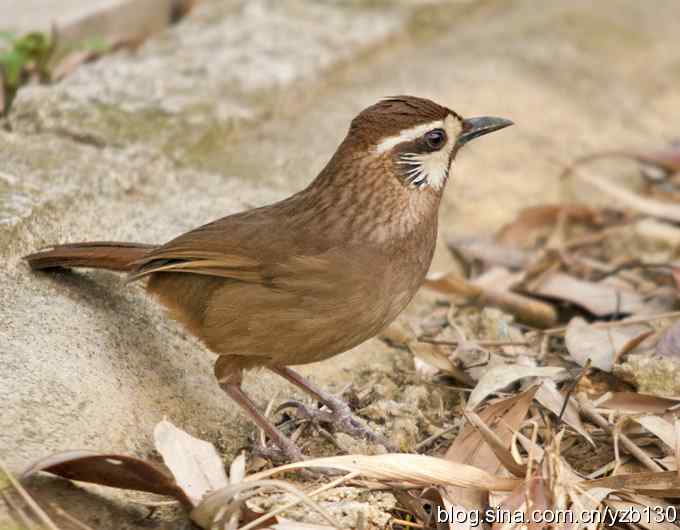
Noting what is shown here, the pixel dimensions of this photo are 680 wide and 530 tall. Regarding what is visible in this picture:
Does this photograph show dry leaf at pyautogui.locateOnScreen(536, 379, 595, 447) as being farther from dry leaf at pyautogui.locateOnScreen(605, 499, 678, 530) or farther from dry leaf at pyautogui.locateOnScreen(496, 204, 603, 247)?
dry leaf at pyautogui.locateOnScreen(496, 204, 603, 247)

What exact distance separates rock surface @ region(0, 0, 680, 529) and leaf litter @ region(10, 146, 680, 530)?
0.64 feet

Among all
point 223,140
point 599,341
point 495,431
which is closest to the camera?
point 495,431

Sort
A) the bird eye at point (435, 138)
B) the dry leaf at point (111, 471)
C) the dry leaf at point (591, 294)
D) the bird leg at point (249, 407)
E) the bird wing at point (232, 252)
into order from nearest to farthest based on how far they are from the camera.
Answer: the dry leaf at point (111, 471)
the bird leg at point (249, 407)
the bird wing at point (232, 252)
the bird eye at point (435, 138)
the dry leaf at point (591, 294)

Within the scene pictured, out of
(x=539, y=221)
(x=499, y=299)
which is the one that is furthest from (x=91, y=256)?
(x=539, y=221)

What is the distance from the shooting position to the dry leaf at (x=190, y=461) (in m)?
3.32

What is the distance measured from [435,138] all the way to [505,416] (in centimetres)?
100

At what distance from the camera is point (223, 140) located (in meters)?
5.80

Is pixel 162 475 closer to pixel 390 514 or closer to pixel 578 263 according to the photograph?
pixel 390 514

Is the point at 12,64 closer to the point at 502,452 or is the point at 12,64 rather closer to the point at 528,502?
the point at 502,452

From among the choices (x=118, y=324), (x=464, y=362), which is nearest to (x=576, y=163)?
(x=464, y=362)

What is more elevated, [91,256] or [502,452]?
[91,256]

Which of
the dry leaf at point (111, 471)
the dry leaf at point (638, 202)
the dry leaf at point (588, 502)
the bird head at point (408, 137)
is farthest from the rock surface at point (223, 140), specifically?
the dry leaf at point (588, 502)

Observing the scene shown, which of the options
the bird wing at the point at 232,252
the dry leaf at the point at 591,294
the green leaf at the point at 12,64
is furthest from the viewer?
the green leaf at the point at 12,64

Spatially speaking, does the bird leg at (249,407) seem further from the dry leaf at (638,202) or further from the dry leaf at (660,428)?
the dry leaf at (638,202)
